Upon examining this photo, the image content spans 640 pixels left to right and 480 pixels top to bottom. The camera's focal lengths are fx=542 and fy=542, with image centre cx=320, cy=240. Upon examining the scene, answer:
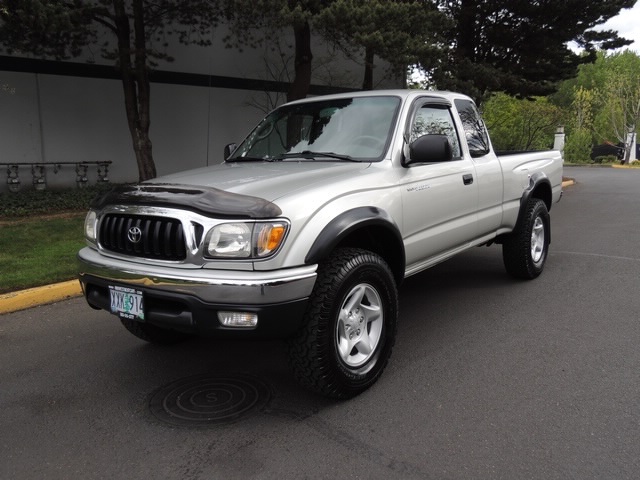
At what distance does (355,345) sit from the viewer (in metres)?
3.40

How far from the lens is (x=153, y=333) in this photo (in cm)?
406

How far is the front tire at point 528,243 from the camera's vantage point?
5.60 meters

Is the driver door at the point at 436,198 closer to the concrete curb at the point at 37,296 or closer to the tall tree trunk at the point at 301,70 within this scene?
the concrete curb at the point at 37,296

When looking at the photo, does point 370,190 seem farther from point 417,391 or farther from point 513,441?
point 513,441

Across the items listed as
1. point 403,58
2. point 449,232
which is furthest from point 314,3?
point 449,232

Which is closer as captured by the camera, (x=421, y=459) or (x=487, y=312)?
(x=421, y=459)

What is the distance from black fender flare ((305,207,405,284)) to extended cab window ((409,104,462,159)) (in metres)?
0.89

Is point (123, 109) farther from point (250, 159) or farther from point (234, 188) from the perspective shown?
point (234, 188)

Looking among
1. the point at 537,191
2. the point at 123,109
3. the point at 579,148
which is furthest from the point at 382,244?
the point at 579,148

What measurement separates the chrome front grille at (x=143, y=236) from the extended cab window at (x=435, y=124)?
2014mm

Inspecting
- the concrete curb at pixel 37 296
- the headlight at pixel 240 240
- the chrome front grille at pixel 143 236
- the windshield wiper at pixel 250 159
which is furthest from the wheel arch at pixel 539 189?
the concrete curb at pixel 37 296

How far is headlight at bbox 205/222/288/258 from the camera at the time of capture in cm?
285

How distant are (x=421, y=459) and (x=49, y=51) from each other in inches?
401

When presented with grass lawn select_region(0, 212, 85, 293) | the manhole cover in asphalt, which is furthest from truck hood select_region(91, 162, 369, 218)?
grass lawn select_region(0, 212, 85, 293)
